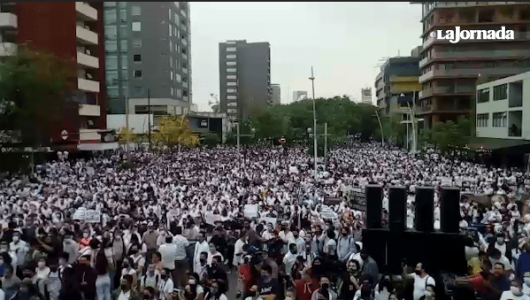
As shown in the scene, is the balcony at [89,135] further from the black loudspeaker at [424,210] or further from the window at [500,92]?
the black loudspeaker at [424,210]

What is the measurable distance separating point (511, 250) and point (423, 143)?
24511mm

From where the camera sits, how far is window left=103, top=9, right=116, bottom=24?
26453mm

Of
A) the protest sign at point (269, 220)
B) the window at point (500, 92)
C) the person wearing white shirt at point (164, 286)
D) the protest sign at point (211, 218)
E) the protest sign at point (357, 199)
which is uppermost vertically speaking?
the window at point (500, 92)

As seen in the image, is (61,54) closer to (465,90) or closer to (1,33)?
(1,33)

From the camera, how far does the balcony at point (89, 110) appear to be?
24.4 metres

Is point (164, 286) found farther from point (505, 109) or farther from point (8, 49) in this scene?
point (505, 109)

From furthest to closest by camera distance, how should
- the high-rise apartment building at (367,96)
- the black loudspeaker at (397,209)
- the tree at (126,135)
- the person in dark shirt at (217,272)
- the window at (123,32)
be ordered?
1. the high-rise apartment building at (367,96)
2. the tree at (126,135)
3. the window at (123,32)
4. the black loudspeaker at (397,209)
5. the person in dark shirt at (217,272)

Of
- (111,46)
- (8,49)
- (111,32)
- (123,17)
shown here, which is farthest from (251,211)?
(111,46)

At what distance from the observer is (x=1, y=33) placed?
69.5ft

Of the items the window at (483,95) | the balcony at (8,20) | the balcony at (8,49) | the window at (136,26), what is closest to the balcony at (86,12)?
the window at (136,26)

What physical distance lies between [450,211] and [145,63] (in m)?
23.4

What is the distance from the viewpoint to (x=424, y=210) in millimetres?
6918

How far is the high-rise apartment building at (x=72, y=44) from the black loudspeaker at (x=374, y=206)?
41.0 ft

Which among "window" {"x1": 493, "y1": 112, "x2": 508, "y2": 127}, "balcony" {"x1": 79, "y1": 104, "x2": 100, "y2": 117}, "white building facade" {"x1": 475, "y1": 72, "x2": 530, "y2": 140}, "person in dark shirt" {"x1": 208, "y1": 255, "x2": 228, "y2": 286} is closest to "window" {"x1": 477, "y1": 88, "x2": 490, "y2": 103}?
"white building facade" {"x1": 475, "y1": 72, "x2": 530, "y2": 140}
